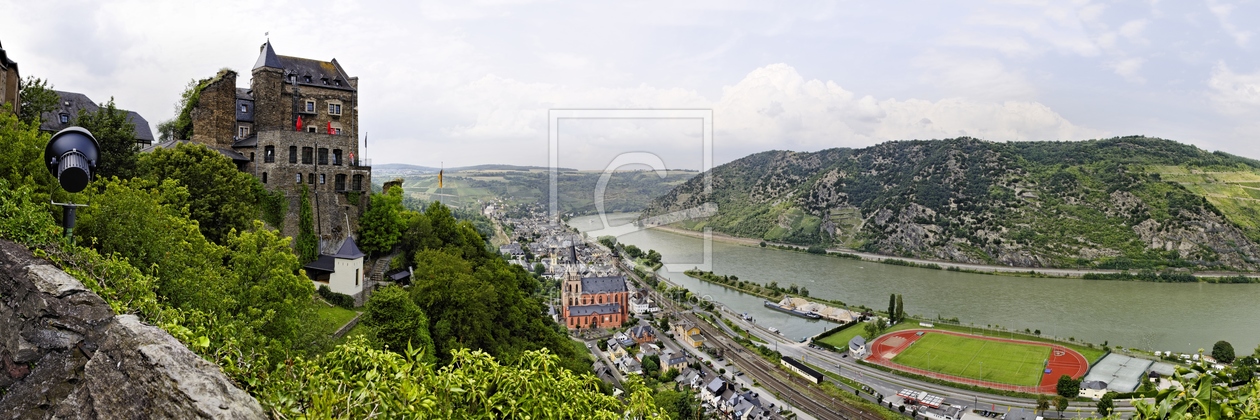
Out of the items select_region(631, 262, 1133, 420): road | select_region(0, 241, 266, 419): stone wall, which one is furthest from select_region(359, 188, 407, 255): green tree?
select_region(631, 262, 1133, 420): road

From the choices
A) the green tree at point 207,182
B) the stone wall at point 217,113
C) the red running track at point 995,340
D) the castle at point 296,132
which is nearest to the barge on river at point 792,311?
the red running track at point 995,340

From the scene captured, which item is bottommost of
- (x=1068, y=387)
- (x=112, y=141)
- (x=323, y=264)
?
(x=1068, y=387)

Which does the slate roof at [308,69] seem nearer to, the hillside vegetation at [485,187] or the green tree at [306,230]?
the green tree at [306,230]

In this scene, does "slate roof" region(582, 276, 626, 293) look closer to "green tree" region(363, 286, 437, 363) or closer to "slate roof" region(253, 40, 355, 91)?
"slate roof" region(253, 40, 355, 91)

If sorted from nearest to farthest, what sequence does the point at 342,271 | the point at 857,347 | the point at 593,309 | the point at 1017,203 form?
the point at 342,271, the point at 857,347, the point at 593,309, the point at 1017,203

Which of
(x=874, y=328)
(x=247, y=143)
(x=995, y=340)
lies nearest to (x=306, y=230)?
(x=247, y=143)

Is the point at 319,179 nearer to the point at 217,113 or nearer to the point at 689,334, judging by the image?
the point at 217,113
